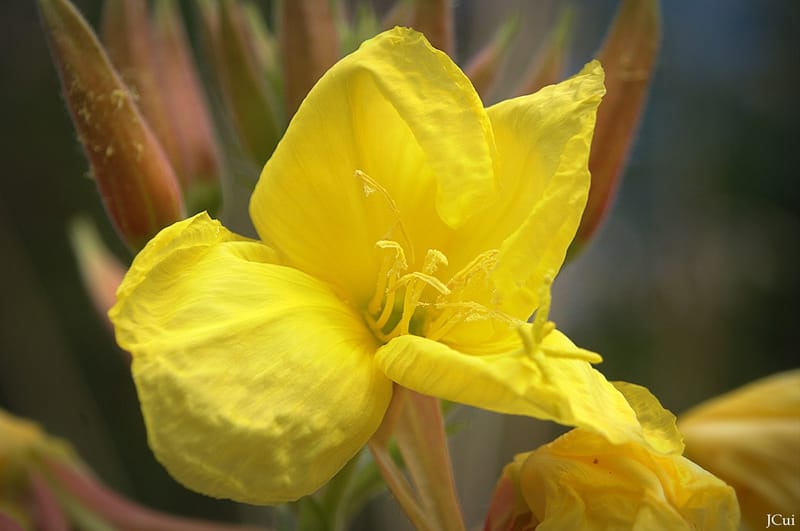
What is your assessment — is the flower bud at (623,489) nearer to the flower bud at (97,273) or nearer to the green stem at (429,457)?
the green stem at (429,457)

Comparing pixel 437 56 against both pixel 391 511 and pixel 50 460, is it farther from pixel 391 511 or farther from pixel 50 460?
pixel 391 511

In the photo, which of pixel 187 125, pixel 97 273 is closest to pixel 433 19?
pixel 187 125

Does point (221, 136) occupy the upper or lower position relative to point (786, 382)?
lower

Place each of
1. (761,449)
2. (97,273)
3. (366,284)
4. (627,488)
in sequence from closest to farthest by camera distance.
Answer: (627,488) < (366,284) < (761,449) < (97,273)

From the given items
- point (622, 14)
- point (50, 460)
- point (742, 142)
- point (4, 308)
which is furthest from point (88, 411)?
point (742, 142)

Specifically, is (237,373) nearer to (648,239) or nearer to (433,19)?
Result: (433,19)

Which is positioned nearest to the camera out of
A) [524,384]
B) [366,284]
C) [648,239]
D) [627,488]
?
[524,384]
